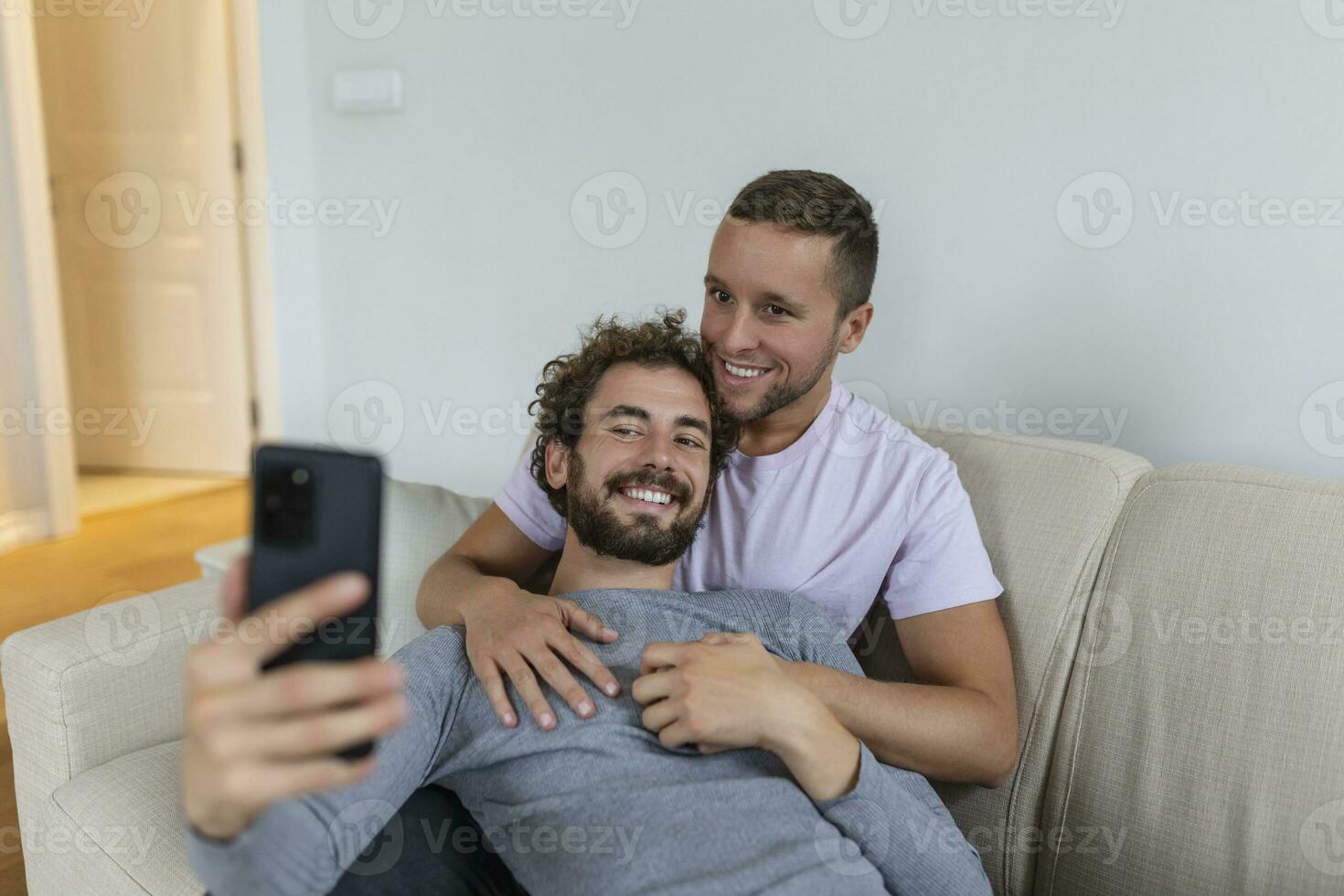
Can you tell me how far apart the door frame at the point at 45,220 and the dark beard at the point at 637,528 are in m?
1.78

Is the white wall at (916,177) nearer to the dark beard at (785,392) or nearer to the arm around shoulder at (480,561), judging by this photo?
the dark beard at (785,392)

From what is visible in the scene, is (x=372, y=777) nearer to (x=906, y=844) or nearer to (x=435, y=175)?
(x=906, y=844)

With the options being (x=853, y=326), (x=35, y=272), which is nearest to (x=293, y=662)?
(x=853, y=326)

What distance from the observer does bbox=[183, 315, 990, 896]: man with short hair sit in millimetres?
998

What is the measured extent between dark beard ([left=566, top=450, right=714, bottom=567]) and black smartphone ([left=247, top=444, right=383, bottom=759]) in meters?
0.62

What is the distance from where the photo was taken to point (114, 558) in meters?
3.36

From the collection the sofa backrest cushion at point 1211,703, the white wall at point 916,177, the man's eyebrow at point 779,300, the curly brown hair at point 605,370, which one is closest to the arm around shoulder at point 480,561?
the curly brown hair at point 605,370

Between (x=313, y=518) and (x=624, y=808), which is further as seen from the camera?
(x=624, y=808)

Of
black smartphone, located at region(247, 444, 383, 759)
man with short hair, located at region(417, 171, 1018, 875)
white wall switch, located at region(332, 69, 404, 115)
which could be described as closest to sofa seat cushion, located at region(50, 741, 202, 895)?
man with short hair, located at region(417, 171, 1018, 875)

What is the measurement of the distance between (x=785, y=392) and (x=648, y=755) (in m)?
0.52

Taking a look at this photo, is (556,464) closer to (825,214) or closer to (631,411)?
(631,411)

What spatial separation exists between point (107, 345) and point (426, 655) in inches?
142

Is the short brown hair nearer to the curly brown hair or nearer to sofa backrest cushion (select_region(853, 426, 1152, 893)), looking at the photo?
the curly brown hair

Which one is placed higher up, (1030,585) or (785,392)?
(785,392)
